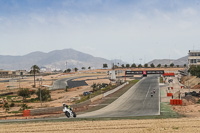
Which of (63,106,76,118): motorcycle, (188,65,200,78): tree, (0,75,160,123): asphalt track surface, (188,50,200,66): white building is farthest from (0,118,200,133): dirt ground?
(188,50,200,66): white building

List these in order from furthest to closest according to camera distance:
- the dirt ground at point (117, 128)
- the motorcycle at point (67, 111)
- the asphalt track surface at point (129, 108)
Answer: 1. the asphalt track surface at point (129, 108)
2. the motorcycle at point (67, 111)
3. the dirt ground at point (117, 128)

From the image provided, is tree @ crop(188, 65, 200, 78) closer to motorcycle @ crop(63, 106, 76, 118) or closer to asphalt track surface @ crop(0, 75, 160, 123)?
asphalt track surface @ crop(0, 75, 160, 123)

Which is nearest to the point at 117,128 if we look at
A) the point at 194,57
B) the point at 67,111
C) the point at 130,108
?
the point at 67,111

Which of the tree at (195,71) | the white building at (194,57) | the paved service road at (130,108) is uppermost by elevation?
the white building at (194,57)

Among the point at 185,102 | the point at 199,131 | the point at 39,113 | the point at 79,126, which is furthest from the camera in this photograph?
the point at 185,102

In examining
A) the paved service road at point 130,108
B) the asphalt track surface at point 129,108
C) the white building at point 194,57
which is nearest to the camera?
the asphalt track surface at point 129,108

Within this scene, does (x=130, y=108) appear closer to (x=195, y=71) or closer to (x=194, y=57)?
(x=195, y=71)

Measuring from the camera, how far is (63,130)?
2112 centimetres

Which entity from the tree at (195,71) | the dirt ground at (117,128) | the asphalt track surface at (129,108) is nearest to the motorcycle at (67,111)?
the asphalt track surface at (129,108)

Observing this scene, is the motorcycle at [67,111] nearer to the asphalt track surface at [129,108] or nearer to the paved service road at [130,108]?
the asphalt track surface at [129,108]

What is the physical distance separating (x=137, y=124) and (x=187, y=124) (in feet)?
15.0

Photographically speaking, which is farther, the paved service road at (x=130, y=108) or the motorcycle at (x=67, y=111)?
the paved service road at (x=130, y=108)

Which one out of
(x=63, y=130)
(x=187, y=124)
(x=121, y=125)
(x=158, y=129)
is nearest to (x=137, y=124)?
(x=121, y=125)

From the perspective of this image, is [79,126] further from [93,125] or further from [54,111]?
[54,111]
